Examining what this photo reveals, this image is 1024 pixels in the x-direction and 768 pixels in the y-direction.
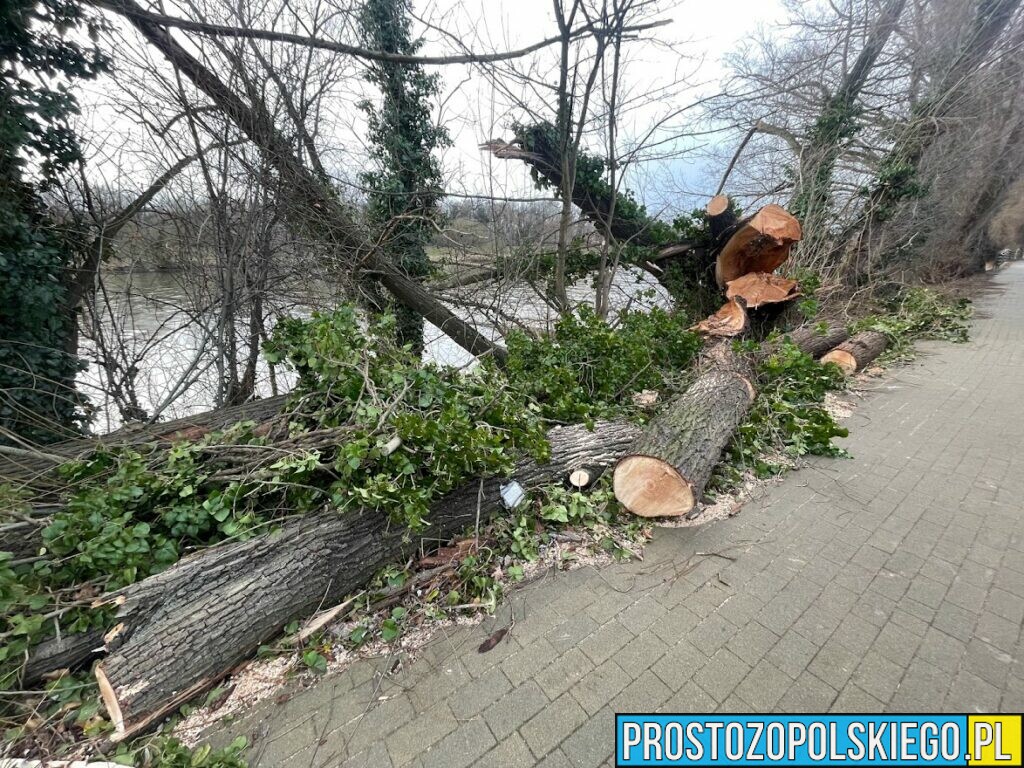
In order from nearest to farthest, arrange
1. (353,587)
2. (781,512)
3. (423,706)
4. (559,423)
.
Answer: (423,706)
(353,587)
(781,512)
(559,423)

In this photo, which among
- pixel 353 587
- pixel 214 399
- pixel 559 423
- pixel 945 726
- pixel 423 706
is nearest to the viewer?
pixel 945 726

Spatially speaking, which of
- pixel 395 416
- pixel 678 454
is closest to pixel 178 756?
pixel 395 416

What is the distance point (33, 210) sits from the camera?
3.36 metres

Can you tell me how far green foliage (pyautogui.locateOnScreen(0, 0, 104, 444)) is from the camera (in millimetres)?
3127

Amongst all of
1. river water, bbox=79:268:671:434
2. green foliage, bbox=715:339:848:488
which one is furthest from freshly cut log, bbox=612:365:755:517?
river water, bbox=79:268:671:434

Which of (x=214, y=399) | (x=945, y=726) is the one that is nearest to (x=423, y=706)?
(x=945, y=726)

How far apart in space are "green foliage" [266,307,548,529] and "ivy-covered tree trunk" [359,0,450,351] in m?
2.34

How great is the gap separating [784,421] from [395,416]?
375cm

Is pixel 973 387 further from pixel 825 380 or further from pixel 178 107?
pixel 178 107

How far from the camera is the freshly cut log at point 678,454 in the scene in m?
2.72

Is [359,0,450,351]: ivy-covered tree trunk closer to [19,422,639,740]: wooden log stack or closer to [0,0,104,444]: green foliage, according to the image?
[0,0,104,444]: green foliage

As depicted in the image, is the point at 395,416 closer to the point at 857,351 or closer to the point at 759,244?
the point at 759,244

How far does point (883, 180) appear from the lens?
801 centimetres

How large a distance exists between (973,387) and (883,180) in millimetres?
5398
